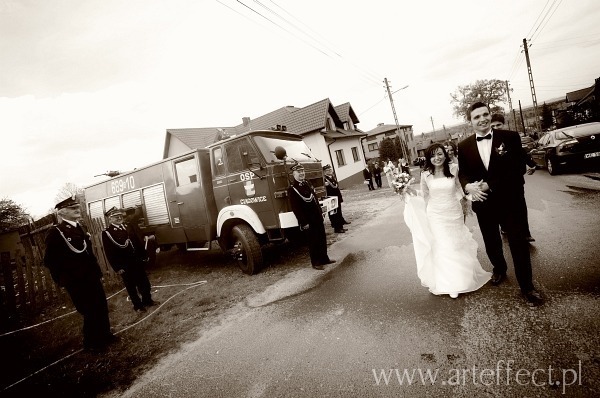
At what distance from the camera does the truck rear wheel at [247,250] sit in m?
6.11

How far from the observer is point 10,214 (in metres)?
32.0

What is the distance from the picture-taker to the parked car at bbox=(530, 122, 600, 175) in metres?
9.51

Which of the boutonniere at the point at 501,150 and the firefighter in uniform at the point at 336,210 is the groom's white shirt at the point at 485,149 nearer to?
the boutonniere at the point at 501,150

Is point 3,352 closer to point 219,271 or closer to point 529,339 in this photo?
point 219,271

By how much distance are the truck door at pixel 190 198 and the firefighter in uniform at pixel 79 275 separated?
242 cm

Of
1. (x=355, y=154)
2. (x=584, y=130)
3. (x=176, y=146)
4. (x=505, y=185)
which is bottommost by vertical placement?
(x=505, y=185)

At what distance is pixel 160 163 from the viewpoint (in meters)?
7.46

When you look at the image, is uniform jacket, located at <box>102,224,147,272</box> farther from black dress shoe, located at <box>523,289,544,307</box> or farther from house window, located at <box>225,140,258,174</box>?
black dress shoe, located at <box>523,289,544,307</box>

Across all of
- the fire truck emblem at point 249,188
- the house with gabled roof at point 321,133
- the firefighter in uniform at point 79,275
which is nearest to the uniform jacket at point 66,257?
the firefighter in uniform at point 79,275

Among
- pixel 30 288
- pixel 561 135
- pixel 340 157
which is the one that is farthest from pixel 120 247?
pixel 340 157

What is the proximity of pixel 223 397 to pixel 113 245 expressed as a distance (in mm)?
3813

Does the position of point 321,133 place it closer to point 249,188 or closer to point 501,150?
point 249,188

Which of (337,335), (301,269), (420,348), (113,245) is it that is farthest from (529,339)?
(113,245)

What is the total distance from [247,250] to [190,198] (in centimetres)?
200
